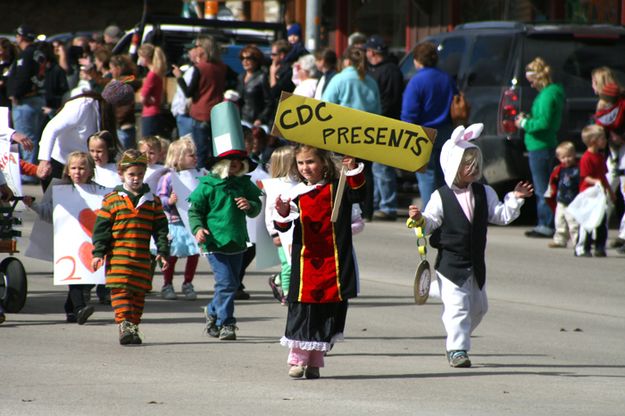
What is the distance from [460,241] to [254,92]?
9.16m

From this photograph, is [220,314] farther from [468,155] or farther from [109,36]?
[109,36]

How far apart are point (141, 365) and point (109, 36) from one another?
1432 centimetres

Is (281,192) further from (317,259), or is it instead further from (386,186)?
(386,186)

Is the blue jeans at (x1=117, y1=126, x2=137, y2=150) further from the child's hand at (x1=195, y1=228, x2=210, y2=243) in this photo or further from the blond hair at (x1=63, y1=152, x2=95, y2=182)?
the child's hand at (x1=195, y1=228, x2=210, y2=243)

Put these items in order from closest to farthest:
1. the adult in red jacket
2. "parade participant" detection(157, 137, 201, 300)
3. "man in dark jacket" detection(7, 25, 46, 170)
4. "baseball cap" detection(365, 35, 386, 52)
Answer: "parade participant" detection(157, 137, 201, 300), "baseball cap" detection(365, 35, 386, 52), the adult in red jacket, "man in dark jacket" detection(7, 25, 46, 170)

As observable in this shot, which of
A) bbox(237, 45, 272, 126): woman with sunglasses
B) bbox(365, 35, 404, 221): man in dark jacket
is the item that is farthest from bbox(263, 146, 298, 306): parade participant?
bbox(237, 45, 272, 126): woman with sunglasses

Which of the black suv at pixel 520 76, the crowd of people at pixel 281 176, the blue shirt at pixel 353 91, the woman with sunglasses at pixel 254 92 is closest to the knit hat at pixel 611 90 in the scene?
the crowd of people at pixel 281 176

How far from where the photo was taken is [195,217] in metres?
8.84

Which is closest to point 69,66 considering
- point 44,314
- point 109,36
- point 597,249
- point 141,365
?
point 109,36

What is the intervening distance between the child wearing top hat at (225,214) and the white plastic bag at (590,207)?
17.1 feet

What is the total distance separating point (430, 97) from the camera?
1475 cm

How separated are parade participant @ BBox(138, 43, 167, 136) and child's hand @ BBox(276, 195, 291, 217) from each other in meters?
9.05

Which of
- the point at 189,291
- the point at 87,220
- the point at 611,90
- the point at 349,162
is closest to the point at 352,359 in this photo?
the point at 349,162

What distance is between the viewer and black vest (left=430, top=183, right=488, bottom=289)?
26.3 ft
